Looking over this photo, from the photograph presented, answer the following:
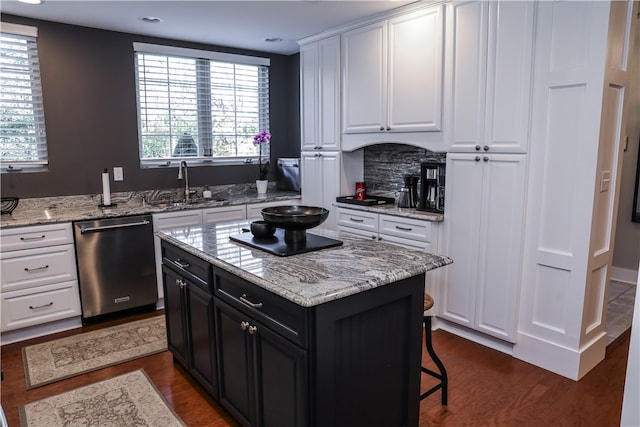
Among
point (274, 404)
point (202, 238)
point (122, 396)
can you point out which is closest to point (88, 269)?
point (122, 396)

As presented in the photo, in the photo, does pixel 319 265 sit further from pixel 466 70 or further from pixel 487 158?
pixel 466 70

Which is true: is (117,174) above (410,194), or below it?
above

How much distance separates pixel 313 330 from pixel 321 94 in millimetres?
2944

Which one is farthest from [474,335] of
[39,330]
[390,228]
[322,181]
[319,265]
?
[39,330]

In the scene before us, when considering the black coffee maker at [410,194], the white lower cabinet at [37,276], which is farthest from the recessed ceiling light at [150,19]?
the black coffee maker at [410,194]

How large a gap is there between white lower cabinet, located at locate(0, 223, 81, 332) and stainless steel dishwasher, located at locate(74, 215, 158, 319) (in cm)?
8

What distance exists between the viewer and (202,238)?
7.91 ft

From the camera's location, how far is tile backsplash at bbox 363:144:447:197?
377 centimetres

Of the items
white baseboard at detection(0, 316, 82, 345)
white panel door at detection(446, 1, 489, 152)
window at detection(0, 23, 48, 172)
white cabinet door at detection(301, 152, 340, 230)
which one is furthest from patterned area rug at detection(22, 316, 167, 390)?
white panel door at detection(446, 1, 489, 152)

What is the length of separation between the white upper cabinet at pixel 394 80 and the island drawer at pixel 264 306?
6.33 feet

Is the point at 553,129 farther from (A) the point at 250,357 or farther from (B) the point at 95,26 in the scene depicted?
A: (B) the point at 95,26

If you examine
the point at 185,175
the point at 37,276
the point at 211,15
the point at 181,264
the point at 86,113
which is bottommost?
the point at 37,276

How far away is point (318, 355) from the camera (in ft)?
5.10

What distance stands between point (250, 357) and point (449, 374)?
4.61ft
